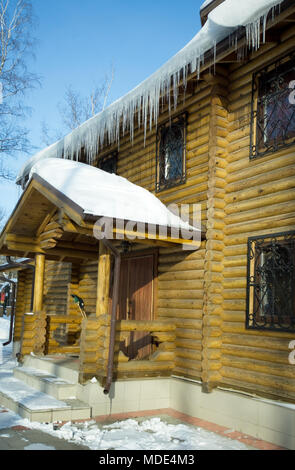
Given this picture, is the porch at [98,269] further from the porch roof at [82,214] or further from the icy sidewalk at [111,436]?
the icy sidewalk at [111,436]

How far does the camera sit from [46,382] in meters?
7.48

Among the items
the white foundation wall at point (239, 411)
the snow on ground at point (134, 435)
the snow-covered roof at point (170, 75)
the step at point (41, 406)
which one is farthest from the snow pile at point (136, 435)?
the snow-covered roof at point (170, 75)

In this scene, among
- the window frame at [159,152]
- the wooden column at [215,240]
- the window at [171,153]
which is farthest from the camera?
the window at [171,153]

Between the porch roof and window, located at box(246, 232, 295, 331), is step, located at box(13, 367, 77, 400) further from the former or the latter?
window, located at box(246, 232, 295, 331)

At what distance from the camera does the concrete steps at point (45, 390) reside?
6301mm

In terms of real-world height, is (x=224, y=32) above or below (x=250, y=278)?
above

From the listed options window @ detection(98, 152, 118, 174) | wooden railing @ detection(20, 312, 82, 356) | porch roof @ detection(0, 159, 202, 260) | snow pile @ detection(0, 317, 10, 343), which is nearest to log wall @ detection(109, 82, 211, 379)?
porch roof @ detection(0, 159, 202, 260)

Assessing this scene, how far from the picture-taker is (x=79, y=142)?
10.7 m

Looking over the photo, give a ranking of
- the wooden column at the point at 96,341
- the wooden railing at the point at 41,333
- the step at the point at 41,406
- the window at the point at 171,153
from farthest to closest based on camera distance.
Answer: the wooden railing at the point at 41,333
the window at the point at 171,153
the wooden column at the point at 96,341
the step at the point at 41,406

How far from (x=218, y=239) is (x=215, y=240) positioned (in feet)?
0.20

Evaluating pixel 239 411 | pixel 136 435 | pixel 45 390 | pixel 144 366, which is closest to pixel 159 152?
pixel 144 366
